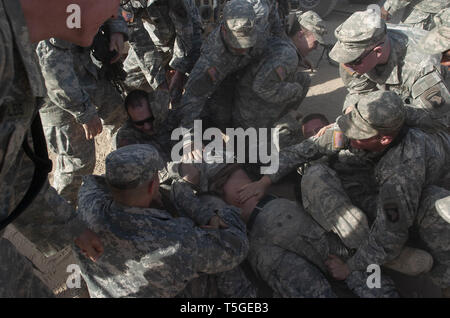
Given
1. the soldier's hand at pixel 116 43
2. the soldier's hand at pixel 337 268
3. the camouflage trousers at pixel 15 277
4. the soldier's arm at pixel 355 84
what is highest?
the soldier's hand at pixel 116 43

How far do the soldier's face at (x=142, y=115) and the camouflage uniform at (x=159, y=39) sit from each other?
91 cm

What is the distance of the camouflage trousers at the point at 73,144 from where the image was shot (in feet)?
13.0

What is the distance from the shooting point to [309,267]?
10.1 ft

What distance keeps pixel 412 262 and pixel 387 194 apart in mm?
597

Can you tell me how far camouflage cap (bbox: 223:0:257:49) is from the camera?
421 cm

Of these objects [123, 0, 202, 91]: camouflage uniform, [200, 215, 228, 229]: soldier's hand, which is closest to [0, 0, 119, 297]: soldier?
[200, 215, 228, 229]: soldier's hand

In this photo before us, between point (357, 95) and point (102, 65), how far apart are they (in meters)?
3.00

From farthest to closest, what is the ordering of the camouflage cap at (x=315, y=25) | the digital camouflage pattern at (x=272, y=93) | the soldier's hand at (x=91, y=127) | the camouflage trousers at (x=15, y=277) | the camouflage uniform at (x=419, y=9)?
the camouflage uniform at (x=419, y=9) < the camouflage cap at (x=315, y=25) < the digital camouflage pattern at (x=272, y=93) < the soldier's hand at (x=91, y=127) < the camouflage trousers at (x=15, y=277)

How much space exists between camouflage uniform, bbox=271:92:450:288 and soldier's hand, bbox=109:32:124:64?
236cm

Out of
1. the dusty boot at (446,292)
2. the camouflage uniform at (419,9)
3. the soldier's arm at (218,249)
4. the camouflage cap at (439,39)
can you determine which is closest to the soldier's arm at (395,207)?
the dusty boot at (446,292)

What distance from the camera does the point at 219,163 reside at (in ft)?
12.4

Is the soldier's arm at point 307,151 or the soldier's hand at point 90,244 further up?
the soldier's hand at point 90,244

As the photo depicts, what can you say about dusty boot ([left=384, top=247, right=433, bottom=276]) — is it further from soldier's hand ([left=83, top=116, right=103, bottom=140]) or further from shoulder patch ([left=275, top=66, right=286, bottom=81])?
soldier's hand ([left=83, top=116, right=103, bottom=140])

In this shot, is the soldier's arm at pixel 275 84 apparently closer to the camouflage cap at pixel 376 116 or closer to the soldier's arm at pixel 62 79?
the camouflage cap at pixel 376 116
